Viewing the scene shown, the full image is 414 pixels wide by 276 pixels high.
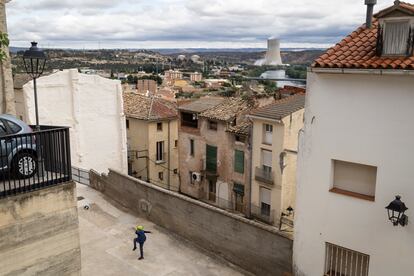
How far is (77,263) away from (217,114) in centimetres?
2090

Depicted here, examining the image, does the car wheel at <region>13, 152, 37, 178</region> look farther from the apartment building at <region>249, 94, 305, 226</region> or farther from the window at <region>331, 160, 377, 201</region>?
the apartment building at <region>249, 94, 305, 226</region>

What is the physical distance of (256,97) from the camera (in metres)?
30.2

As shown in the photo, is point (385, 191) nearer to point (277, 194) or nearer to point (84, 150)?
point (277, 194)

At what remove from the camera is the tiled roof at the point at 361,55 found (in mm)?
10246

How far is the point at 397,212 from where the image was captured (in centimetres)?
1070

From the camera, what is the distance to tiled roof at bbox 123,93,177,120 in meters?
34.7

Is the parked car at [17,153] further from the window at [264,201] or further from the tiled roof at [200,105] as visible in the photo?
the tiled roof at [200,105]

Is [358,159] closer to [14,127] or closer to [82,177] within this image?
[14,127]

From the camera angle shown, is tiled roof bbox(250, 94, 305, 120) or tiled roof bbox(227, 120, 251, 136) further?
tiled roof bbox(227, 120, 251, 136)

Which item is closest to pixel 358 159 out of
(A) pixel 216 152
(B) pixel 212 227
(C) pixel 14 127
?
(B) pixel 212 227

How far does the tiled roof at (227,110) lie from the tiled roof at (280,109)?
104 inches

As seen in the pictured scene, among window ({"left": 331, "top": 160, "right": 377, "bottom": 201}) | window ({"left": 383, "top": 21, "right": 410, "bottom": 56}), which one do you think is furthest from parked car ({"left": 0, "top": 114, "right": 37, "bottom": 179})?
window ({"left": 383, "top": 21, "right": 410, "bottom": 56})

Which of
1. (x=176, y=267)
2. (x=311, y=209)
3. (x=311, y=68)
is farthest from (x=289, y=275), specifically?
(x=311, y=68)

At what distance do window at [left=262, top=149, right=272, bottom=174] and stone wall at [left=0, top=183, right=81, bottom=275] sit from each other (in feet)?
59.7
